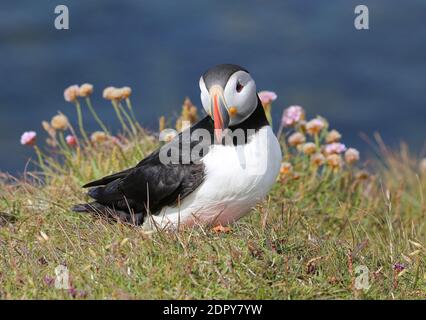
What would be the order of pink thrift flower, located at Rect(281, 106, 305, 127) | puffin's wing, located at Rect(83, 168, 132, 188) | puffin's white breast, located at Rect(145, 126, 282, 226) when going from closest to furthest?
puffin's white breast, located at Rect(145, 126, 282, 226)
puffin's wing, located at Rect(83, 168, 132, 188)
pink thrift flower, located at Rect(281, 106, 305, 127)

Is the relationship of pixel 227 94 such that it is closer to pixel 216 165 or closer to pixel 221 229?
pixel 216 165

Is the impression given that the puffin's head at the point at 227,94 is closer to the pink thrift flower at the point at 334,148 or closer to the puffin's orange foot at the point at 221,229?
the puffin's orange foot at the point at 221,229

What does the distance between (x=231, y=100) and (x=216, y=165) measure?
34 centimetres

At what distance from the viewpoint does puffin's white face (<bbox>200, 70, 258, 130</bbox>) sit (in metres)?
4.83

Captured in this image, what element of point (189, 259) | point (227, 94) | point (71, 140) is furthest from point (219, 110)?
point (71, 140)

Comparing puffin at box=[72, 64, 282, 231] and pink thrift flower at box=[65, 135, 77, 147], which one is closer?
puffin at box=[72, 64, 282, 231]

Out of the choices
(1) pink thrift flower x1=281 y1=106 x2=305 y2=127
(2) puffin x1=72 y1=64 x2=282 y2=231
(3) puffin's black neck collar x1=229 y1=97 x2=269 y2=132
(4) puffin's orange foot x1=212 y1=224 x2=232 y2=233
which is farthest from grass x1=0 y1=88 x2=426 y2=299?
(1) pink thrift flower x1=281 y1=106 x2=305 y2=127

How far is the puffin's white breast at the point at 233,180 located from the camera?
4.96 metres

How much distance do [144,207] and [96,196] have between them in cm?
39

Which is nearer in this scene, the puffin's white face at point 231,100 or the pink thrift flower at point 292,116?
the puffin's white face at point 231,100

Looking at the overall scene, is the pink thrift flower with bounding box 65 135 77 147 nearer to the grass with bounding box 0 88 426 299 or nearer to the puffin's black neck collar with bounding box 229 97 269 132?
the grass with bounding box 0 88 426 299

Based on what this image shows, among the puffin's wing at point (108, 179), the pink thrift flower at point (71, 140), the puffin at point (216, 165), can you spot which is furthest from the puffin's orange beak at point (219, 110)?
the pink thrift flower at point (71, 140)

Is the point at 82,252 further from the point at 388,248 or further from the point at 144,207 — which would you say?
the point at 388,248

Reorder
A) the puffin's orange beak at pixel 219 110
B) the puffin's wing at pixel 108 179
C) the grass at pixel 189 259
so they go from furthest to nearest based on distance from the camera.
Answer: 1. the puffin's wing at pixel 108 179
2. the puffin's orange beak at pixel 219 110
3. the grass at pixel 189 259
